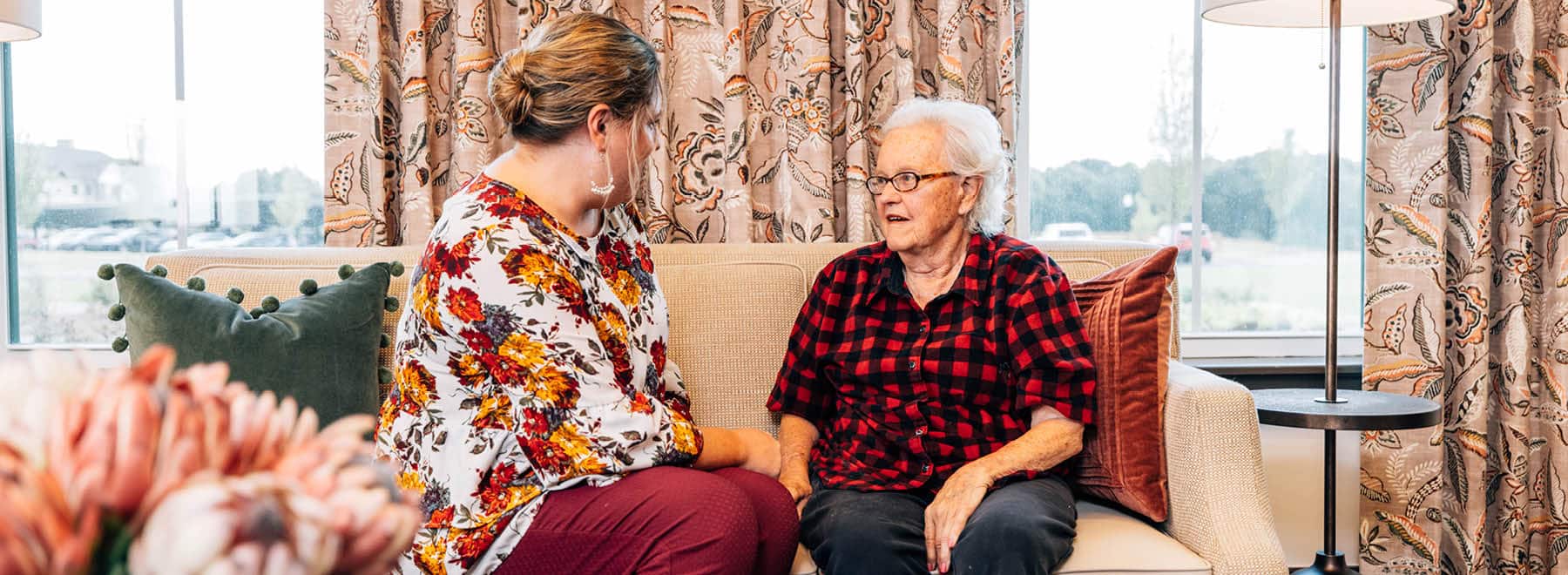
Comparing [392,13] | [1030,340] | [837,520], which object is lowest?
[837,520]

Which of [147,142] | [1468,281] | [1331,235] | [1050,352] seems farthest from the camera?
[147,142]

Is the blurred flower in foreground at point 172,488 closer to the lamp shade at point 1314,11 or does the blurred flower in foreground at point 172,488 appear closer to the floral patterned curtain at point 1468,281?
the lamp shade at point 1314,11

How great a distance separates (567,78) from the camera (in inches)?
61.7

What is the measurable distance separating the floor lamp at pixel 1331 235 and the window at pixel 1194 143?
1.71 ft

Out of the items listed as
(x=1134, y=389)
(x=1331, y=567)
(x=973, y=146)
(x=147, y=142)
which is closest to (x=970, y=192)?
(x=973, y=146)

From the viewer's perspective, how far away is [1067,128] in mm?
2932

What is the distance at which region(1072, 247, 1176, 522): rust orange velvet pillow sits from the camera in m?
1.82

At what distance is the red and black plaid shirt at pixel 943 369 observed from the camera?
182cm

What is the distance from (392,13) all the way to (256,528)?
2252 millimetres

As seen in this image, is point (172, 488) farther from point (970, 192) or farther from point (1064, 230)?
point (1064, 230)

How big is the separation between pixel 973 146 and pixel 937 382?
0.42m

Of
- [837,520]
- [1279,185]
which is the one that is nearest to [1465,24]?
[1279,185]

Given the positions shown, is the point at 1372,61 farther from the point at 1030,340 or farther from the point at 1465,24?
the point at 1030,340

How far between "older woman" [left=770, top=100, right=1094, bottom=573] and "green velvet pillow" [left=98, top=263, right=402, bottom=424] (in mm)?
688
